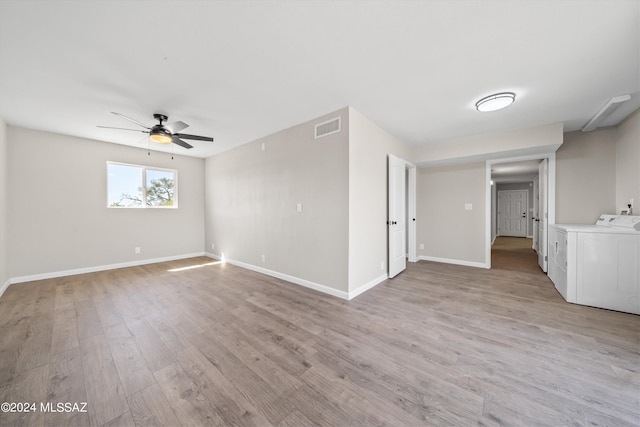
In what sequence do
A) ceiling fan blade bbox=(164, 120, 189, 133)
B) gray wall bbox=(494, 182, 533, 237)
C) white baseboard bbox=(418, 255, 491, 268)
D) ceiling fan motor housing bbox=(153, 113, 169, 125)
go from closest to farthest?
ceiling fan blade bbox=(164, 120, 189, 133) → ceiling fan motor housing bbox=(153, 113, 169, 125) → white baseboard bbox=(418, 255, 491, 268) → gray wall bbox=(494, 182, 533, 237)

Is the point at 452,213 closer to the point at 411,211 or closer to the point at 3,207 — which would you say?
the point at 411,211

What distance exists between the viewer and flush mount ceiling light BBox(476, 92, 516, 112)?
2697mm

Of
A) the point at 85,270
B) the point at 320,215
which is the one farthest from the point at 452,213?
the point at 85,270

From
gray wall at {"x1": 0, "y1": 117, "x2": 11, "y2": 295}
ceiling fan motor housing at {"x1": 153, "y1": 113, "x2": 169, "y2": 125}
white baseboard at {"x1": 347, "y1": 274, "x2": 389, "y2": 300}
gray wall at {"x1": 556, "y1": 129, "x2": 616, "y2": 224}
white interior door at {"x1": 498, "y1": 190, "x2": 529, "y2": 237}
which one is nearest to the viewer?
white baseboard at {"x1": 347, "y1": 274, "x2": 389, "y2": 300}

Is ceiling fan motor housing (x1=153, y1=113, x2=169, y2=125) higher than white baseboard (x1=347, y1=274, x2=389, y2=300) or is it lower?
higher

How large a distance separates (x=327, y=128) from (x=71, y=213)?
17.2ft

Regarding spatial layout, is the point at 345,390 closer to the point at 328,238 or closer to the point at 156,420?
the point at 156,420

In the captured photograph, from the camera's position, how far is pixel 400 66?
2244 mm

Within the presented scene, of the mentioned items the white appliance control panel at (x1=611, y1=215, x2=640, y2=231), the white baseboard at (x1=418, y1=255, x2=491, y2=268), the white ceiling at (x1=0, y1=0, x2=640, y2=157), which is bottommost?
the white baseboard at (x1=418, y1=255, x2=491, y2=268)

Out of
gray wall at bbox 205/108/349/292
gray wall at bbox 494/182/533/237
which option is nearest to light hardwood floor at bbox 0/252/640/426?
gray wall at bbox 205/108/349/292

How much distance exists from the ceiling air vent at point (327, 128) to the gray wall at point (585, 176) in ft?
13.9

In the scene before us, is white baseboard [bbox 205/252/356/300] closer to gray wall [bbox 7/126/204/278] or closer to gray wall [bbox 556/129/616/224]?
gray wall [bbox 7/126/204/278]

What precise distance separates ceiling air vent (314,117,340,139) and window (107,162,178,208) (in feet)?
14.3

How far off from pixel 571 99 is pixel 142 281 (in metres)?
6.98
